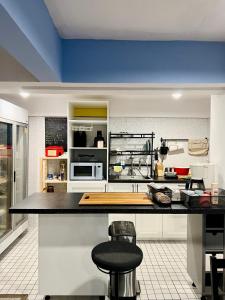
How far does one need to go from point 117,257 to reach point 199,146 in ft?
10.7

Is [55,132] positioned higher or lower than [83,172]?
higher

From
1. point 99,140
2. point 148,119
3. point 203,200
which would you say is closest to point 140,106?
point 148,119

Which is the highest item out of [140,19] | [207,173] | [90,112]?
[140,19]

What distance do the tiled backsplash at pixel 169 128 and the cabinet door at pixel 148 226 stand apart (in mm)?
1158

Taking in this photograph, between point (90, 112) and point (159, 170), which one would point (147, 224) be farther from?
point (90, 112)

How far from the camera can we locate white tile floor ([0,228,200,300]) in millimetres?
2600

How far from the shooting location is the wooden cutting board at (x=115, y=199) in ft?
7.78

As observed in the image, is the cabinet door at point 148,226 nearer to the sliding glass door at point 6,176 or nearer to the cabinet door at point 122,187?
the cabinet door at point 122,187

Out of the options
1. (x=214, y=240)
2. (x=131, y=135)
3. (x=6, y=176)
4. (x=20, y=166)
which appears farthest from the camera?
(x=131, y=135)

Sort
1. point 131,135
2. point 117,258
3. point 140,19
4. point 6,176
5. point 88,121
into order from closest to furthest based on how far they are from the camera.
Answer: point 117,258 < point 140,19 < point 6,176 < point 88,121 < point 131,135

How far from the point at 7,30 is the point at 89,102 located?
2.93 metres

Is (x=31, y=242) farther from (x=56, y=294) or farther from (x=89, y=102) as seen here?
(x=89, y=102)

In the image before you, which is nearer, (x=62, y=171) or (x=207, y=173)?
(x=207, y=173)

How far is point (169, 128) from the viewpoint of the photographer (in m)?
4.69
